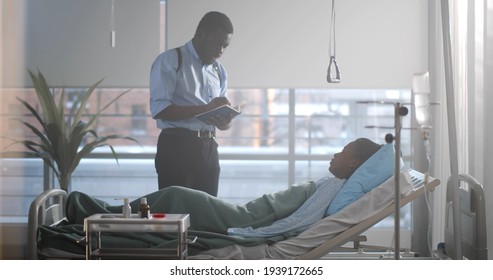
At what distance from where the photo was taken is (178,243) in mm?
4180

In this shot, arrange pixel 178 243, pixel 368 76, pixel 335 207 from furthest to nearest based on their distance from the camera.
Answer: pixel 368 76 → pixel 335 207 → pixel 178 243

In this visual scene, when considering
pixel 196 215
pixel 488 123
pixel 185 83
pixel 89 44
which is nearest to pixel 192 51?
pixel 185 83

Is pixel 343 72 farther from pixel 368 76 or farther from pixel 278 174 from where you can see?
pixel 278 174

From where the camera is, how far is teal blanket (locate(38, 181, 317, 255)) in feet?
14.4

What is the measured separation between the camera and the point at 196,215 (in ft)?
15.5

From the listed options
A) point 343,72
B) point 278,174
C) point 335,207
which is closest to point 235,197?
point 278,174

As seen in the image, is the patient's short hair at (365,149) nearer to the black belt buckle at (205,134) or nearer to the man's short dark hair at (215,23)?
the black belt buckle at (205,134)

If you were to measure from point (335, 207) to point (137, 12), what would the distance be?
1.72 m

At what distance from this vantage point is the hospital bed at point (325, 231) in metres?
4.32

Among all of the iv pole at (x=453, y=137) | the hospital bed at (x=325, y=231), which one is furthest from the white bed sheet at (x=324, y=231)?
the iv pole at (x=453, y=137)

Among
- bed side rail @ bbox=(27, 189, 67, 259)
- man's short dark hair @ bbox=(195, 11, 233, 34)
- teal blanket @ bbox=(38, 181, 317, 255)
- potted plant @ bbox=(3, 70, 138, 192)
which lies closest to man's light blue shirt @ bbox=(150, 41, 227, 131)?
man's short dark hair @ bbox=(195, 11, 233, 34)

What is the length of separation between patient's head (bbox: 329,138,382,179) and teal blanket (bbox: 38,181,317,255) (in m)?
0.19

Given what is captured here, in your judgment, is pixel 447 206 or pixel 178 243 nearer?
pixel 178 243

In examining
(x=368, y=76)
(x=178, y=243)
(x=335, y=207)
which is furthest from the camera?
(x=368, y=76)
